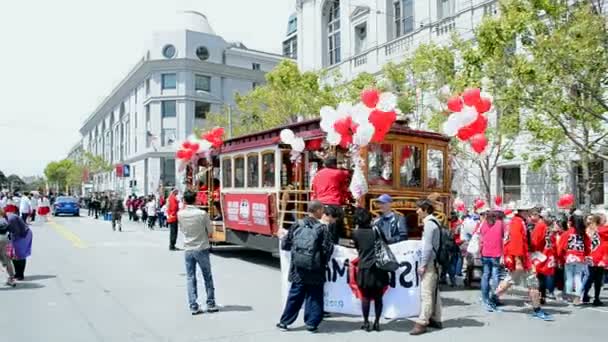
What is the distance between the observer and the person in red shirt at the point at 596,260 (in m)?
9.68

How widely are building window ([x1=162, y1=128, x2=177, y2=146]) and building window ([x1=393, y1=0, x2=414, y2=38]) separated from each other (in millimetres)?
32919

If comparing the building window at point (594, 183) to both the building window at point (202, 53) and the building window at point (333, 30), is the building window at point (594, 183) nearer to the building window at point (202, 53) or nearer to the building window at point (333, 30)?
the building window at point (333, 30)

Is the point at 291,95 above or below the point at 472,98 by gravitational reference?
above

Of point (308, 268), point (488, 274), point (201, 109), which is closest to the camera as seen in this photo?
point (308, 268)

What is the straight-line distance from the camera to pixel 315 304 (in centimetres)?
764

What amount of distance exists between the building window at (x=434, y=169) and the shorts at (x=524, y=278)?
2.86 meters

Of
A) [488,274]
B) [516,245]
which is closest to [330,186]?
[488,274]

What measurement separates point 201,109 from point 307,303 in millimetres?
52539

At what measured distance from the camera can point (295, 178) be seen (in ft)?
41.5

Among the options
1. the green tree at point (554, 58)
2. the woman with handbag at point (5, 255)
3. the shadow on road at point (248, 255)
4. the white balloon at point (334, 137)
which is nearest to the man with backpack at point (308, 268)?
the white balloon at point (334, 137)

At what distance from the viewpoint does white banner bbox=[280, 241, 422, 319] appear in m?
7.98

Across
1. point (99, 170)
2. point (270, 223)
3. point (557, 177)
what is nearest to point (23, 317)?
point (270, 223)

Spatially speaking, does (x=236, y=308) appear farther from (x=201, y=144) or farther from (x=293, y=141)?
(x=201, y=144)

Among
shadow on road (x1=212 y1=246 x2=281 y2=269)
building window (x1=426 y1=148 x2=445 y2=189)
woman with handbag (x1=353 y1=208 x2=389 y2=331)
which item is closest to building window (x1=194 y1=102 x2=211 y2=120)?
shadow on road (x1=212 y1=246 x2=281 y2=269)
